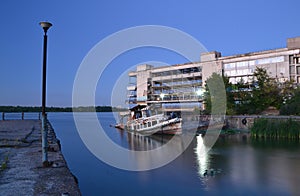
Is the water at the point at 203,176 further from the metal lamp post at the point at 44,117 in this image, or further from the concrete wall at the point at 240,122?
the concrete wall at the point at 240,122

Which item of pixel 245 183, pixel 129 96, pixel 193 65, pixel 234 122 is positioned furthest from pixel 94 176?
pixel 129 96

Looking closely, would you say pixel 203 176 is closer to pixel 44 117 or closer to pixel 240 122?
pixel 44 117

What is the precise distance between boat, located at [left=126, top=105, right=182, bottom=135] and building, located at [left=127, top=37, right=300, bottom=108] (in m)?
7.89

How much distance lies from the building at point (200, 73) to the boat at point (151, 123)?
789 cm

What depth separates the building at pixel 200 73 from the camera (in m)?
56.6

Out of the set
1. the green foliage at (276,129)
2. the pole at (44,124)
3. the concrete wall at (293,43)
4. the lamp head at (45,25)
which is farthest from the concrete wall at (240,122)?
the lamp head at (45,25)

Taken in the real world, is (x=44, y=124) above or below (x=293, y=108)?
below

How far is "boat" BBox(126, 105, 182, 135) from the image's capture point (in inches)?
1362

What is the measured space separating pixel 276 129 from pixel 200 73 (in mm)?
43671

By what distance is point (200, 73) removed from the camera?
72.1m

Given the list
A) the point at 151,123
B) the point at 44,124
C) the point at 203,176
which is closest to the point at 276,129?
the point at 151,123

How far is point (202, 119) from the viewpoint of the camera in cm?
4281

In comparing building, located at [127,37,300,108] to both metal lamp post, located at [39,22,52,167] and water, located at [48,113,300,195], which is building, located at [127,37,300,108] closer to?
water, located at [48,113,300,195]

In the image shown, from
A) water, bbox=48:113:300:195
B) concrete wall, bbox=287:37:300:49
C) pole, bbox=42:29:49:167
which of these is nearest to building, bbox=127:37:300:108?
concrete wall, bbox=287:37:300:49
